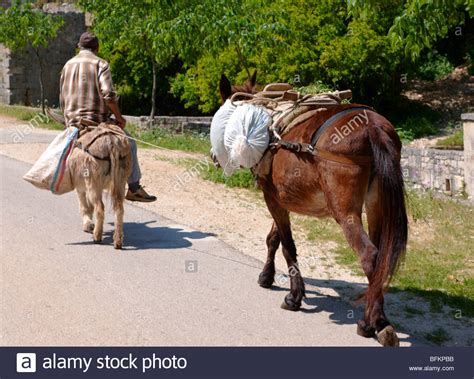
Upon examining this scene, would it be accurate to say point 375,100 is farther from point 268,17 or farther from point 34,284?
point 34,284

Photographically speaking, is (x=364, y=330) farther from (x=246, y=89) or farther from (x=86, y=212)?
(x=86, y=212)

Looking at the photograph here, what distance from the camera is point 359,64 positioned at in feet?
66.5

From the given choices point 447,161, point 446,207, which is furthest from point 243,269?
point 447,161

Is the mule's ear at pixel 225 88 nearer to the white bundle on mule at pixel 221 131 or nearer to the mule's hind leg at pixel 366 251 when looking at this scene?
the white bundle on mule at pixel 221 131

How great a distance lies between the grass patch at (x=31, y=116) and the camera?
2006 centimetres

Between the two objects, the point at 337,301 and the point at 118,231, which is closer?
the point at 337,301

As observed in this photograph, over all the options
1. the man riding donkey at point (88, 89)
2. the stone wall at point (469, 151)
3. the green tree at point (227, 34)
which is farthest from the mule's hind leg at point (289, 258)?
the green tree at point (227, 34)

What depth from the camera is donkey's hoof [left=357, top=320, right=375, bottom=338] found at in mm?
5453

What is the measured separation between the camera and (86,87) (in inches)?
324

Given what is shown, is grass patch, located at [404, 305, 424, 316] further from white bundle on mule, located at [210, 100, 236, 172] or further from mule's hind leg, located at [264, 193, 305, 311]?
white bundle on mule, located at [210, 100, 236, 172]

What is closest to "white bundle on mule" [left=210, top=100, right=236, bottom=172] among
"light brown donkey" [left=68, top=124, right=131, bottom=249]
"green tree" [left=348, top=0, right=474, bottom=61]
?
"light brown donkey" [left=68, top=124, right=131, bottom=249]

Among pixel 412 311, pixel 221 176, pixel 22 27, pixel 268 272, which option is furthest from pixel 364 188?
pixel 22 27

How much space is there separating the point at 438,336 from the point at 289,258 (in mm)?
1437

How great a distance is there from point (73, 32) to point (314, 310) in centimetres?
2512
